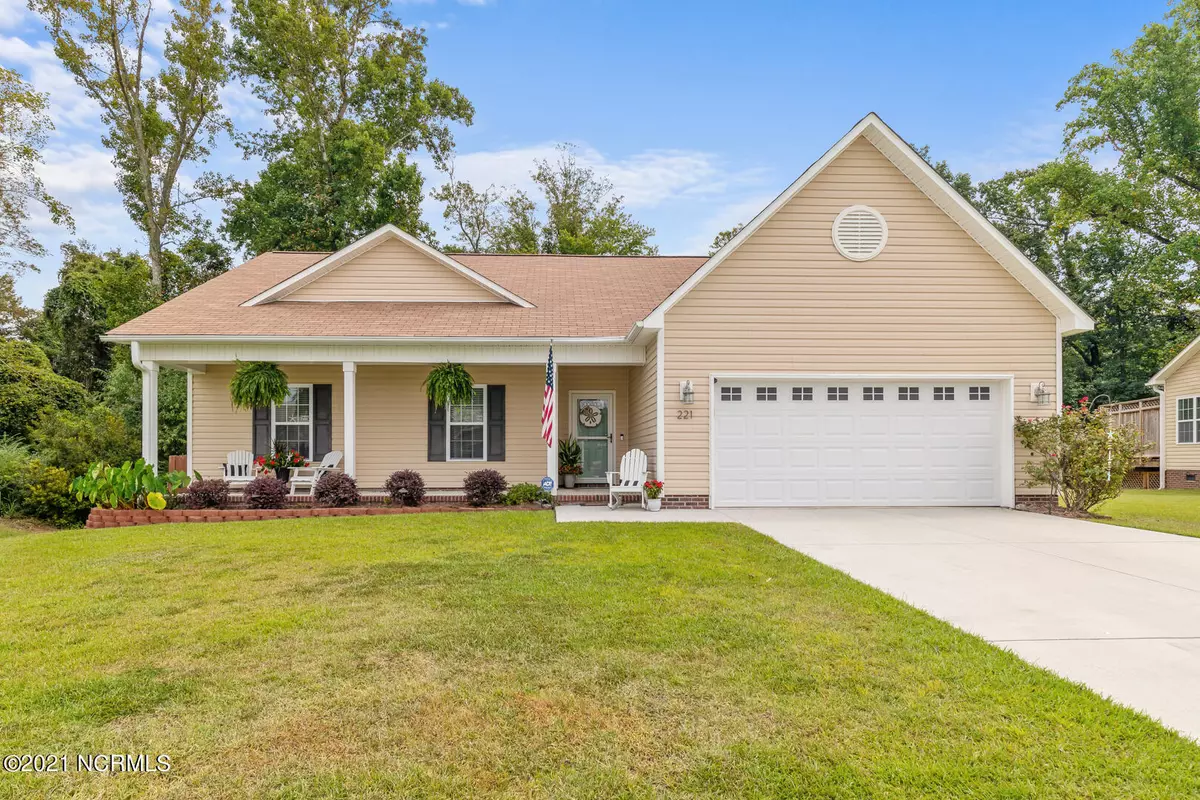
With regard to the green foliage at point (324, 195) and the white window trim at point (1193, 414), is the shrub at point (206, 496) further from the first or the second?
the white window trim at point (1193, 414)

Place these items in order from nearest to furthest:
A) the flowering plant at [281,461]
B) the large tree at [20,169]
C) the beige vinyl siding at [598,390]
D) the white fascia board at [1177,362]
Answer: the flowering plant at [281,461], the beige vinyl siding at [598,390], the large tree at [20,169], the white fascia board at [1177,362]

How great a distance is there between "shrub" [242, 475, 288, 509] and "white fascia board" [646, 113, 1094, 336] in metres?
6.54

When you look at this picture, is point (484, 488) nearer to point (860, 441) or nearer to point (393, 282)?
point (393, 282)

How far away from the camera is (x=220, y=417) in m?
13.2

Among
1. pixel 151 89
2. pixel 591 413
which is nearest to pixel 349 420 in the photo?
pixel 591 413

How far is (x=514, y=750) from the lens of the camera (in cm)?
285

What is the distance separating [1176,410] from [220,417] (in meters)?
24.8

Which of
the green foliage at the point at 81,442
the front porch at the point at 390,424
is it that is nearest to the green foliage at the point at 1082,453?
the front porch at the point at 390,424

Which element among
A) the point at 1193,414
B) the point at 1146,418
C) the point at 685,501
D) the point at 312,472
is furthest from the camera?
the point at 1146,418

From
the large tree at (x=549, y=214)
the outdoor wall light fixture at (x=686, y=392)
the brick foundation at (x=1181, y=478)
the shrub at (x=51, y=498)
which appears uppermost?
the large tree at (x=549, y=214)

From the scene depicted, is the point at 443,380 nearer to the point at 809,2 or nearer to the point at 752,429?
the point at 752,429

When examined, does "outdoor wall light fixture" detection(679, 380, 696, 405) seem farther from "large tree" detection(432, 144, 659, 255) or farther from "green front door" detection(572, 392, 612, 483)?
"large tree" detection(432, 144, 659, 255)

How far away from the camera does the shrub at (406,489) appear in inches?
442

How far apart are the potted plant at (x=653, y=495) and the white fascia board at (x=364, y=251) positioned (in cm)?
470
